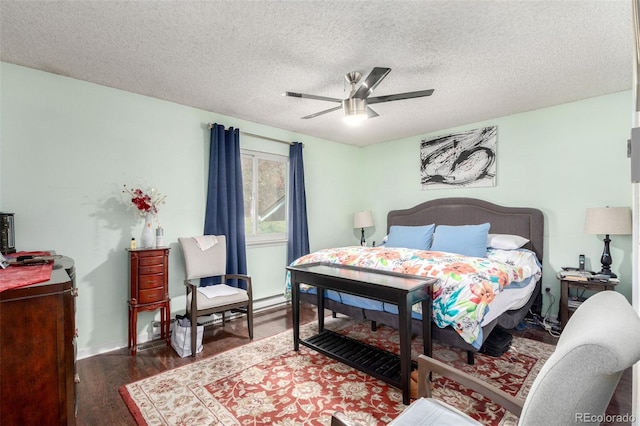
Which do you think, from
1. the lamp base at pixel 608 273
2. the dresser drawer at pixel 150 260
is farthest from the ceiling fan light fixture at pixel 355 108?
the lamp base at pixel 608 273

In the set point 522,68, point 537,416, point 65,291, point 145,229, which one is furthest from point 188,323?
point 522,68

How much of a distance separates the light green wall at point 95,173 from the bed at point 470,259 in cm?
171

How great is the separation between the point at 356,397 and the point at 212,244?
87.7 inches

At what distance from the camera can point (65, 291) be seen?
4.57 ft

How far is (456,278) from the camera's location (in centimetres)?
247

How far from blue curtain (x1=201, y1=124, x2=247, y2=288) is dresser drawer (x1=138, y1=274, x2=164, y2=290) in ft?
2.04

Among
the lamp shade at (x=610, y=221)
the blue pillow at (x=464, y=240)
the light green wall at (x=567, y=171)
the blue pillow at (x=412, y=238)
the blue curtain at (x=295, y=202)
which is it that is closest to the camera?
the lamp shade at (x=610, y=221)

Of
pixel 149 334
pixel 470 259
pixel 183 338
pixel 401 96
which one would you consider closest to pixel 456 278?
pixel 470 259

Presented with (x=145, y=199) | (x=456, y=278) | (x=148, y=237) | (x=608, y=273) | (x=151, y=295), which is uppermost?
(x=145, y=199)

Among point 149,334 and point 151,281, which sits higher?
point 151,281

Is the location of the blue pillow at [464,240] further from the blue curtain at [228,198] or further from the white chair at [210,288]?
the blue curtain at [228,198]

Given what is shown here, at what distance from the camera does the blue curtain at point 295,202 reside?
182 inches

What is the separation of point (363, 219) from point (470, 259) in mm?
2467

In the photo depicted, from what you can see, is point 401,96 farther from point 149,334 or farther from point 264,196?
point 149,334
